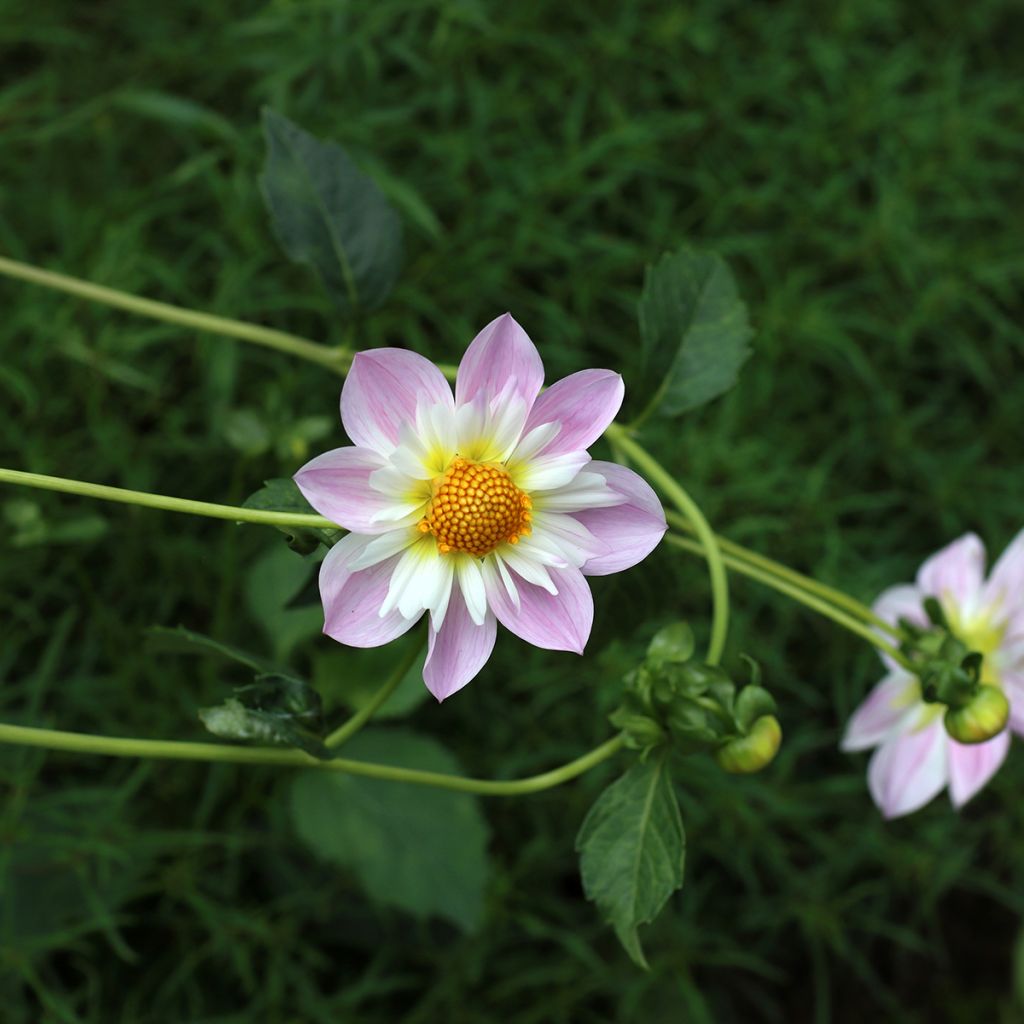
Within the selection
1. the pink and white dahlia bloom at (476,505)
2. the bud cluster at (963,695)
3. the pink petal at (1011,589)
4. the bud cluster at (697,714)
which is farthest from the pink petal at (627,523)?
the pink petal at (1011,589)

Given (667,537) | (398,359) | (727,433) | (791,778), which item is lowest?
(791,778)

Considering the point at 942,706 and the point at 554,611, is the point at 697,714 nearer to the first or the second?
the point at 554,611

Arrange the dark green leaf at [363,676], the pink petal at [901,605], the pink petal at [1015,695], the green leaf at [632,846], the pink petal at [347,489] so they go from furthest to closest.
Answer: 1. the dark green leaf at [363,676]
2. the pink petal at [901,605]
3. the pink petal at [1015,695]
4. the green leaf at [632,846]
5. the pink petal at [347,489]

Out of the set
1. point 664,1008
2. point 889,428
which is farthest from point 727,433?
point 664,1008

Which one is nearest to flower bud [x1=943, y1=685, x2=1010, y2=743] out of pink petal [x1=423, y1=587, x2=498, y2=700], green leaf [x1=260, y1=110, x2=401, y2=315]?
pink petal [x1=423, y1=587, x2=498, y2=700]

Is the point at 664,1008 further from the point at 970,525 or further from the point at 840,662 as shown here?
the point at 970,525

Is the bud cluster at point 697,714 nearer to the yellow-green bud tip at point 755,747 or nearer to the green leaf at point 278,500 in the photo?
the yellow-green bud tip at point 755,747
